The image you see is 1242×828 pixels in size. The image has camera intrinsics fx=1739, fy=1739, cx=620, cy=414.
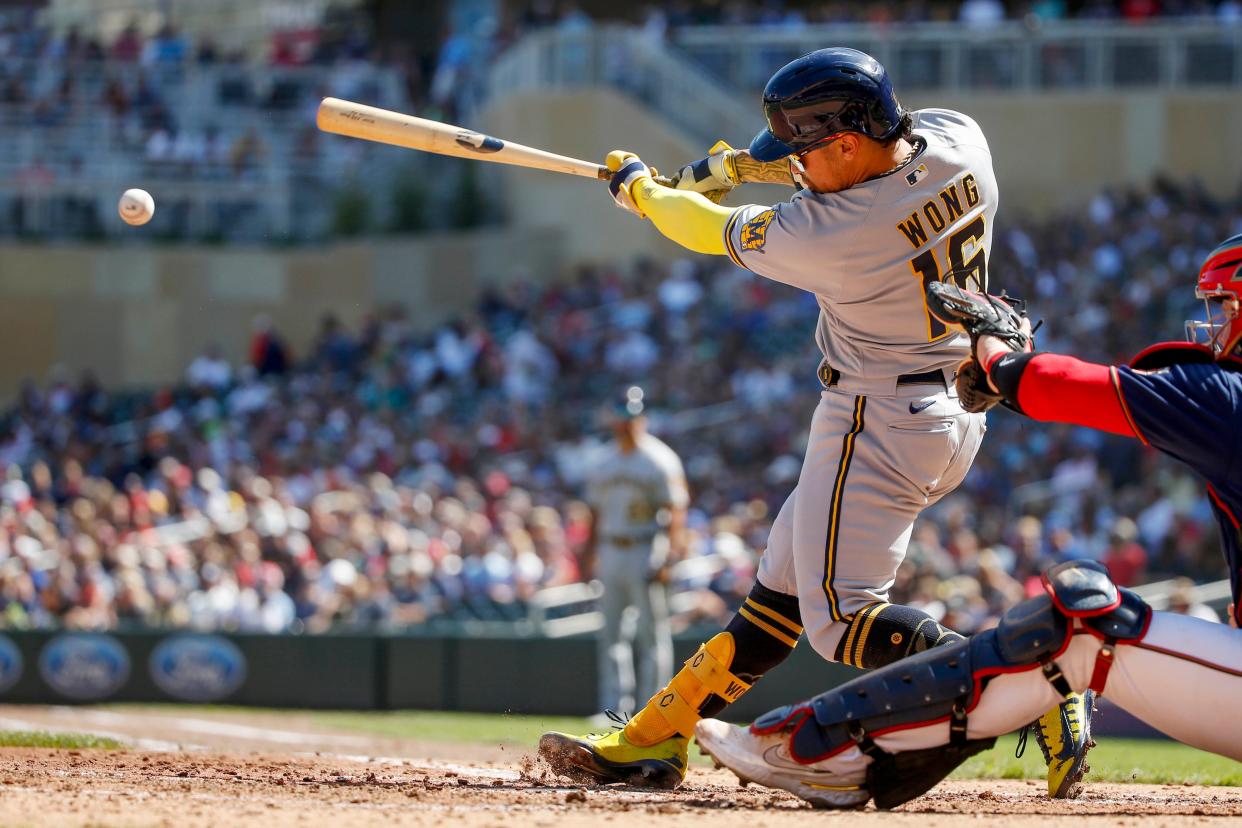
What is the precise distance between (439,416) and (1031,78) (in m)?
8.06

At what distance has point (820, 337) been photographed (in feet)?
16.8

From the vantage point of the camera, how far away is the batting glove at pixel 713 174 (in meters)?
5.59

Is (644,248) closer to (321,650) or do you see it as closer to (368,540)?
(368,540)

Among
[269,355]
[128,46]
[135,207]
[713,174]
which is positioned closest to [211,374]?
[269,355]

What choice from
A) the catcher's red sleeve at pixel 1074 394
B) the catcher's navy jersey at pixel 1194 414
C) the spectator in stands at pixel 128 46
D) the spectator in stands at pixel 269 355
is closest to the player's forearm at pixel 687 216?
the catcher's red sleeve at pixel 1074 394

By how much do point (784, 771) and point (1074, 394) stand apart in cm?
123

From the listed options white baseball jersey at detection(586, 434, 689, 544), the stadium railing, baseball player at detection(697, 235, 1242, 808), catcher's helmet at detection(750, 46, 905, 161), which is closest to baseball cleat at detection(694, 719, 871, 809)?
baseball player at detection(697, 235, 1242, 808)

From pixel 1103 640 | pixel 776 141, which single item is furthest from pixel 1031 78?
pixel 1103 640

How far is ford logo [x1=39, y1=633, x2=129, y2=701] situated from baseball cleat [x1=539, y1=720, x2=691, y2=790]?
27.8 feet

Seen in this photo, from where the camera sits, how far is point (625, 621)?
10.6 meters

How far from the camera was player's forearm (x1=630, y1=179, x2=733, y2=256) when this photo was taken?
4953 mm

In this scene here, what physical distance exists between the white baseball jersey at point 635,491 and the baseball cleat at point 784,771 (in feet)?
18.9

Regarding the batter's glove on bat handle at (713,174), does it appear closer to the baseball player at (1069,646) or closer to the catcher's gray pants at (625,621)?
the baseball player at (1069,646)

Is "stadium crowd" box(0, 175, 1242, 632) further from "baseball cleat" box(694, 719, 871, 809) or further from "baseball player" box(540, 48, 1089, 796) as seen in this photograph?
"baseball cleat" box(694, 719, 871, 809)
